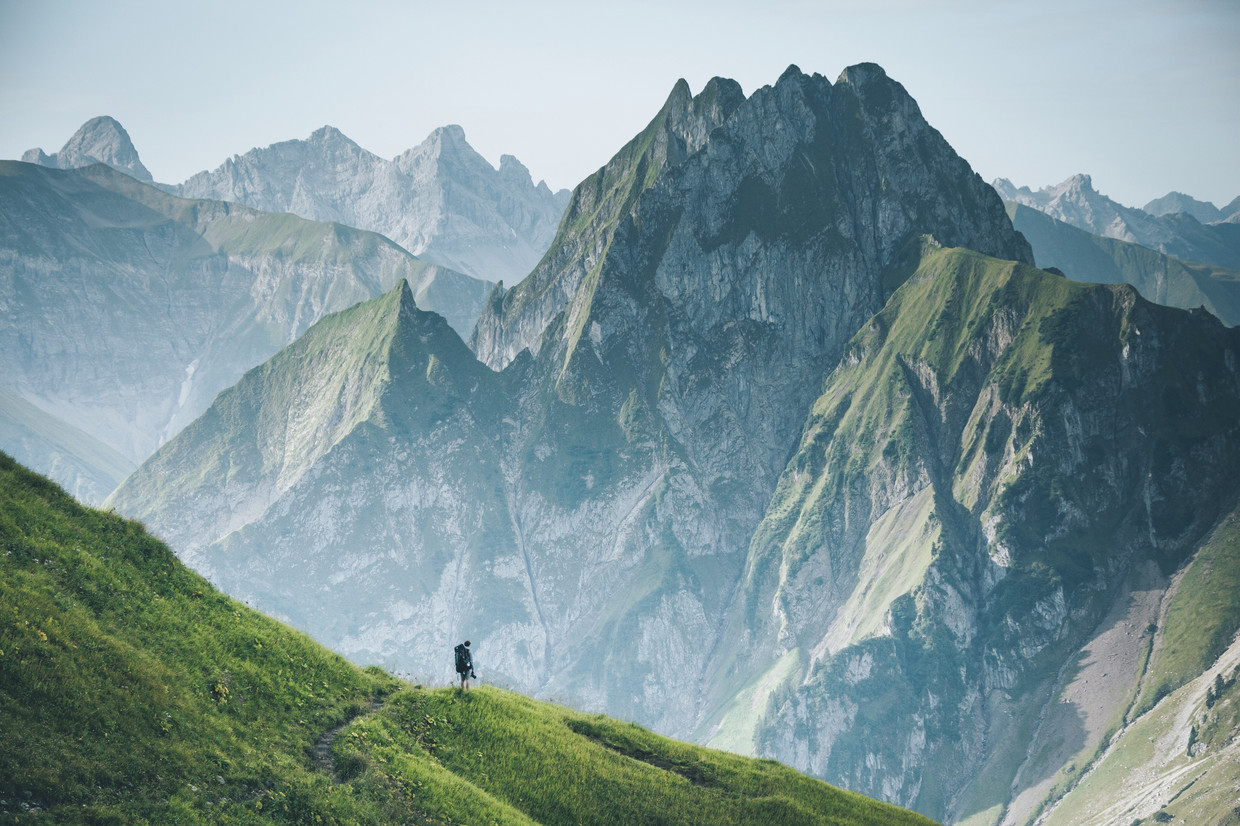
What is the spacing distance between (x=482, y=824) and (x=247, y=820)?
13.7 m

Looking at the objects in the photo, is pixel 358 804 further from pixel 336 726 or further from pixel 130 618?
pixel 130 618

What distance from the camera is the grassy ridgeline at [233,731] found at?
40.2 m

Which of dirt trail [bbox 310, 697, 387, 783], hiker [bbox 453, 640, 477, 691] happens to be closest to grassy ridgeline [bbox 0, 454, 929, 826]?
dirt trail [bbox 310, 697, 387, 783]

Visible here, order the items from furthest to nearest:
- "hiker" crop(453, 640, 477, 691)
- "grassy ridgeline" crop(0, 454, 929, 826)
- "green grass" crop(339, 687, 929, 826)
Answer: "hiker" crop(453, 640, 477, 691), "green grass" crop(339, 687, 929, 826), "grassy ridgeline" crop(0, 454, 929, 826)

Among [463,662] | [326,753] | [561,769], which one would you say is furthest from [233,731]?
[561,769]

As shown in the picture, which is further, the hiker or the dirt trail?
the hiker

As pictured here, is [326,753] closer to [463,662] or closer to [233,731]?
[233,731]

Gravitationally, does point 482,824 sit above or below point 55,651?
below

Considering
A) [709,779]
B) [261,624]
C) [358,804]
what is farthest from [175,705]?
[709,779]

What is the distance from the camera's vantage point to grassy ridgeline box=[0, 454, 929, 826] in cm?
4022

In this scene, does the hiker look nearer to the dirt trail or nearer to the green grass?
the green grass

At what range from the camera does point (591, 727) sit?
233 ft

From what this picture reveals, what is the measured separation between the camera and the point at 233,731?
1875 inches

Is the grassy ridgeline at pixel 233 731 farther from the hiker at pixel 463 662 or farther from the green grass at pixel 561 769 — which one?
the hiker at pixel 463 662
